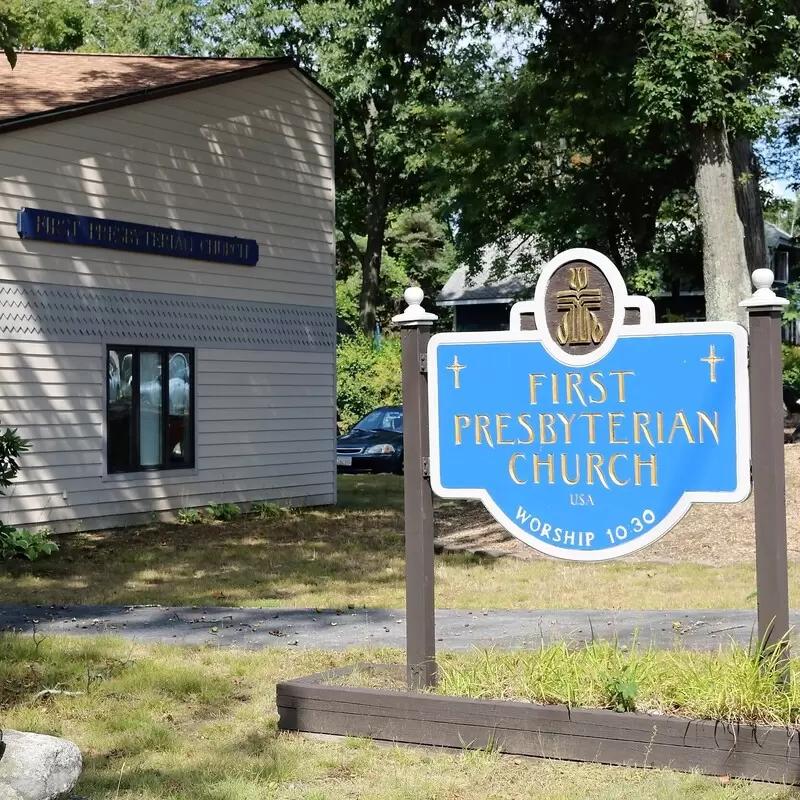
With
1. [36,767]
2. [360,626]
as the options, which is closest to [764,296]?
[36,767]

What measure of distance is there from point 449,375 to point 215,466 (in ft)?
43.4

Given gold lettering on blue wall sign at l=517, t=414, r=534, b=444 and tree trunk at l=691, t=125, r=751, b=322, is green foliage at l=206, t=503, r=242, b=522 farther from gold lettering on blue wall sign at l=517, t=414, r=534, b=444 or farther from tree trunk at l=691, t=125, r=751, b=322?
gold lettering on blue wall sign at l=517, t=414, r=534, b=444

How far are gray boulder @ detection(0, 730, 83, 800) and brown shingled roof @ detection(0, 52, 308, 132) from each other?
1335cm

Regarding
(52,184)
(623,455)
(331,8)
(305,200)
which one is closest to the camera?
(623,455)

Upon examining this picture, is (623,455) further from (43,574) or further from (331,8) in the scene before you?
(331,8)

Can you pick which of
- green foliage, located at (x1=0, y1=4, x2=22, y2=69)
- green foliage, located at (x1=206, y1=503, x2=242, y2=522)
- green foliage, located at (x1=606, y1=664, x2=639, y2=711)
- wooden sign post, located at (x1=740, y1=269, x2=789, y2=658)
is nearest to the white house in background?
green foliage, located at (x1=206, y1=503, x2=242, y2=522)

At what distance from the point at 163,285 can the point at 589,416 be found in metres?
13.3

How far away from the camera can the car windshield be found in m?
31.3

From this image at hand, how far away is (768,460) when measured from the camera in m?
6.06

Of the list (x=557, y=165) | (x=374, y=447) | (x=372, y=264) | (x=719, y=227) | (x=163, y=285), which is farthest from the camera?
(x=372, y=264)

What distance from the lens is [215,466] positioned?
64.5 ft

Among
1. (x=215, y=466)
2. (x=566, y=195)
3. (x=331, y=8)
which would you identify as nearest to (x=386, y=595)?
(x=215, y=466)

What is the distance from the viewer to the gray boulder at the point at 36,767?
13.6 feet

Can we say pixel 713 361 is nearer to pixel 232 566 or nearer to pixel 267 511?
pixel 232 566
